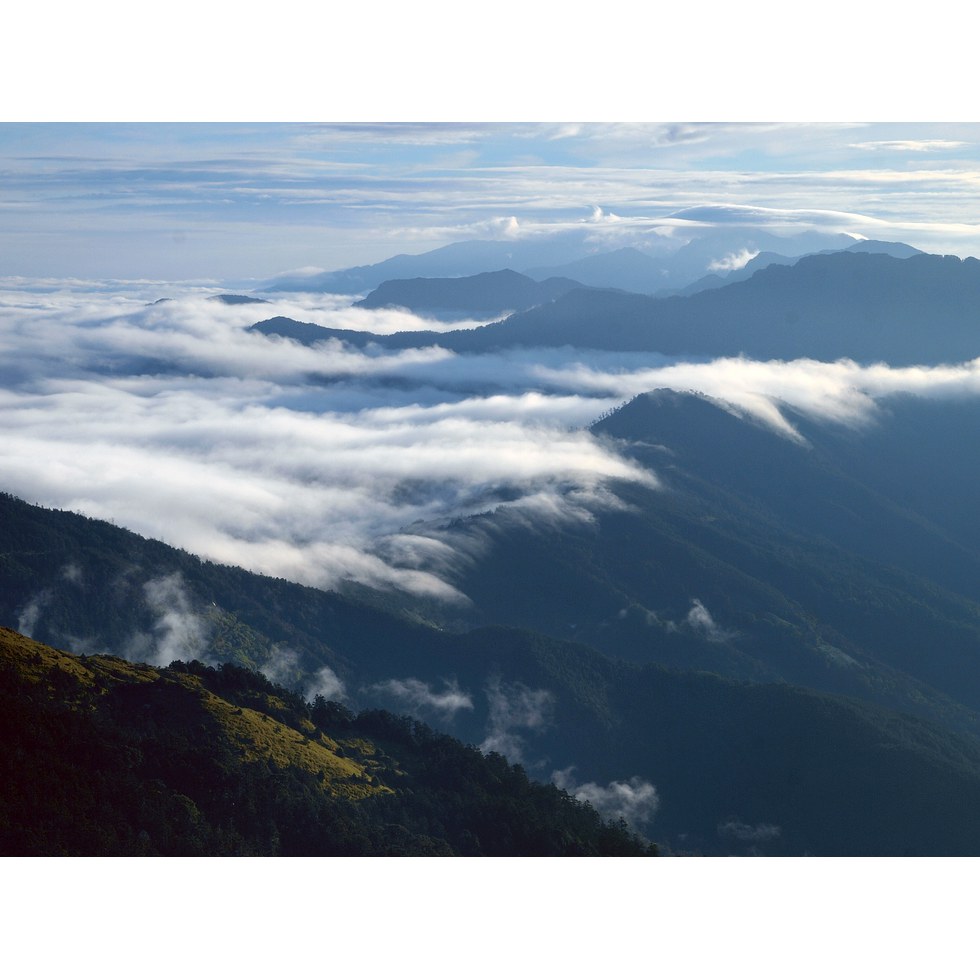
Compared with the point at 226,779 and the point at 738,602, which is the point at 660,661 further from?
the point at 226,779

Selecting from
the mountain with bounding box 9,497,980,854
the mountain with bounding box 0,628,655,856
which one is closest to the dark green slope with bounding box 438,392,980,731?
the mountain with bounding box 9,497,980,854

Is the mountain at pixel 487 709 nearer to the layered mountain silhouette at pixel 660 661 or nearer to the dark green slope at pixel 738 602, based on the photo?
the layered mountain silhouette at pixel 660 661

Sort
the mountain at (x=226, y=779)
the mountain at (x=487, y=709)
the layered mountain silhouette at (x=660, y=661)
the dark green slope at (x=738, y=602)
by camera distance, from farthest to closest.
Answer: the dark green slope at (x=738, y=602)
the layered mountain silhouette at (x=660, y=661)
the mountain at (x=487, y=709)
the mountain at (x=226, y=779)

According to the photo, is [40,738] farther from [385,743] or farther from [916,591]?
[916,591]

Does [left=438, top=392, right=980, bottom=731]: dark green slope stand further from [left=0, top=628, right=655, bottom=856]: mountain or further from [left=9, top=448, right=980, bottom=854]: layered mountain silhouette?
[left=0, top=628, right=655, bottom=856]: mountain

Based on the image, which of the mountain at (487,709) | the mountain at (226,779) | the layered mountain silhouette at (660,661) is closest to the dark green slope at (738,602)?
the layered mountain silhouette at (660,661)

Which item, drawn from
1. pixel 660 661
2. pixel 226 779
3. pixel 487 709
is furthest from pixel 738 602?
pixel 226 779
